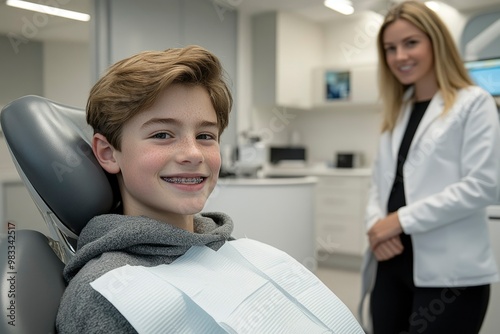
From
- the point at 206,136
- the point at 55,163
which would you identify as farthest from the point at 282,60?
the point at 55,163

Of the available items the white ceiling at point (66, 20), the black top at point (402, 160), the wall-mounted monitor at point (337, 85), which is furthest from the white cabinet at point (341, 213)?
the black top at point (402, 160)

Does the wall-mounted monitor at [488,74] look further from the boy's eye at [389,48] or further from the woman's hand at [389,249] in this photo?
the woman's hand at [389,249]

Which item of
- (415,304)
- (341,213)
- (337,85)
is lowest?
(341,213)

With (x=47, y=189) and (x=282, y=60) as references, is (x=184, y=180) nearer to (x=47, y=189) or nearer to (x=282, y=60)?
(x=47, y=189)

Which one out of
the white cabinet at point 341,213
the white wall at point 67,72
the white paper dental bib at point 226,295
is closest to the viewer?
the white paper dental bib at point 226,295

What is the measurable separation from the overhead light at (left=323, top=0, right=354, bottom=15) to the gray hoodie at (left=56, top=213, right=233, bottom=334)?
3.98 metres

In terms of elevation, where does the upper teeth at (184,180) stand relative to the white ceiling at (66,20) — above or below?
below

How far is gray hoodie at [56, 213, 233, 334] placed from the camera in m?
0.63

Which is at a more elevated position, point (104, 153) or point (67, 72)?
point (67, 72)

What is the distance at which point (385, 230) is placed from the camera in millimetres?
1318

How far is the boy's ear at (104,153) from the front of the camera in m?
0.83

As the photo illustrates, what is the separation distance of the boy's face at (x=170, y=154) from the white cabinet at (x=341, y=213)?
133 inches

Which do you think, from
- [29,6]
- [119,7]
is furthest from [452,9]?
[29,6]

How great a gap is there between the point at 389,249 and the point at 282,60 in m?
3.46
